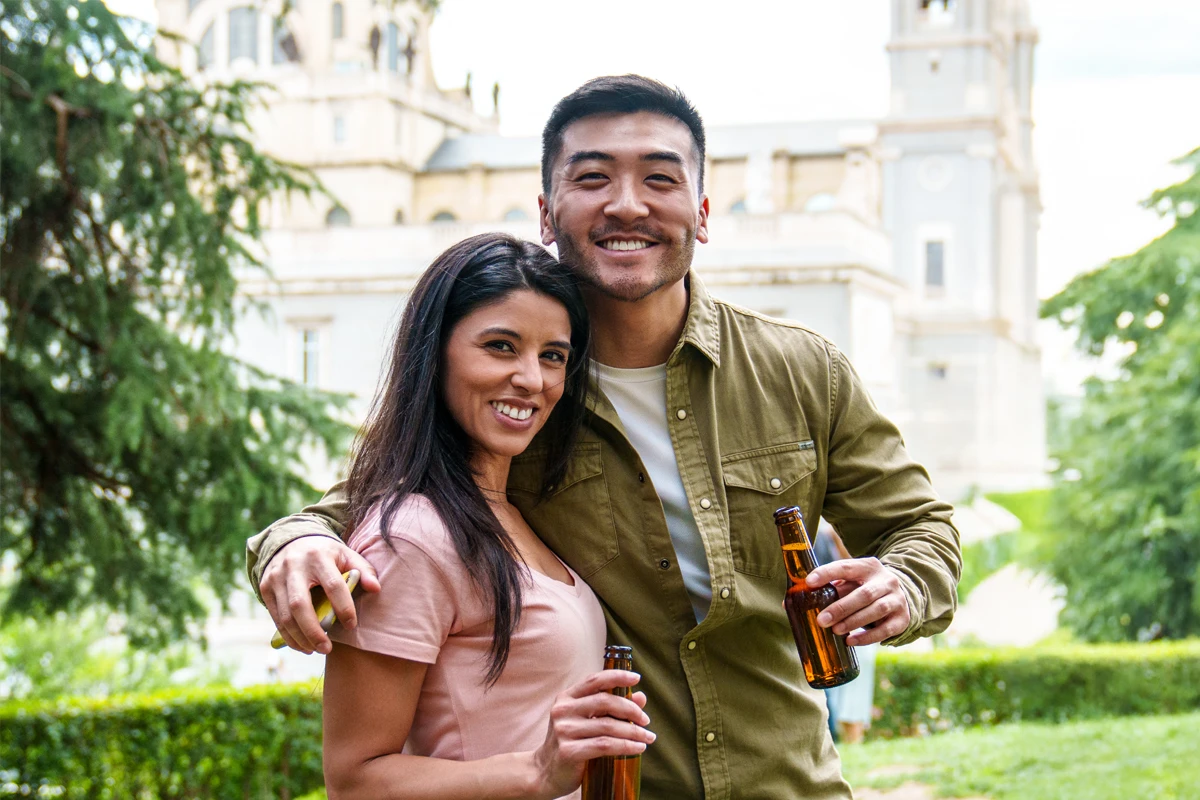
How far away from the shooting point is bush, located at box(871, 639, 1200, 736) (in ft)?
34.9

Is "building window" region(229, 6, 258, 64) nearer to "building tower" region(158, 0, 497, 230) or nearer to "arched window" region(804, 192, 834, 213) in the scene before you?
A: "building tower" region(158, 0, 497, 230)

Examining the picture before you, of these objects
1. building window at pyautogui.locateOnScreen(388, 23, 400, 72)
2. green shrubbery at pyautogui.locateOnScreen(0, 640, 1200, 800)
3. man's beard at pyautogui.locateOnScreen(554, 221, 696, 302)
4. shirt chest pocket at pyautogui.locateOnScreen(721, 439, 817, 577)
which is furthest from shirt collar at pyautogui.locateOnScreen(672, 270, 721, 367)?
building window at pyautogui.locateOnScreen(388, 23, 400, 72)

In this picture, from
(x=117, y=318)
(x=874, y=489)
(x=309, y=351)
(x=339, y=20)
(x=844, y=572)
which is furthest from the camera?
(x=339, y=20)

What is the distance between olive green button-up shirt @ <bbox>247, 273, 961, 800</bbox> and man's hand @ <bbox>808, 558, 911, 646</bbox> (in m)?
0.11

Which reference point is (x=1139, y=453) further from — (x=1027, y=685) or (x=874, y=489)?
(x=874, y=489)

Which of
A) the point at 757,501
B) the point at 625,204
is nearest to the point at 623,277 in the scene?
the point at 625,204

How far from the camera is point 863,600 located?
208 cm

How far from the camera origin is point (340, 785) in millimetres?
2021

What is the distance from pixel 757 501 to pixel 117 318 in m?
5.59

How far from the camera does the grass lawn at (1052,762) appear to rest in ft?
24.5

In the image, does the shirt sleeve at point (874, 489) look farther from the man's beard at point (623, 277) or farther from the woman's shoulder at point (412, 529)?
the woman's shoulder at point (412, 529)

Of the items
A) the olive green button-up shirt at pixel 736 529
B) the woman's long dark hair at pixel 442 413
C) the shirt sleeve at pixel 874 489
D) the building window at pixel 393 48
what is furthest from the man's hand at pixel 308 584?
the building window at pixel 393 48

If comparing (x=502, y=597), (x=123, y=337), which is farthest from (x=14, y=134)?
(x=502, y=597)

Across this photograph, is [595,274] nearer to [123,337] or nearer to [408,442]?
[408,442]
